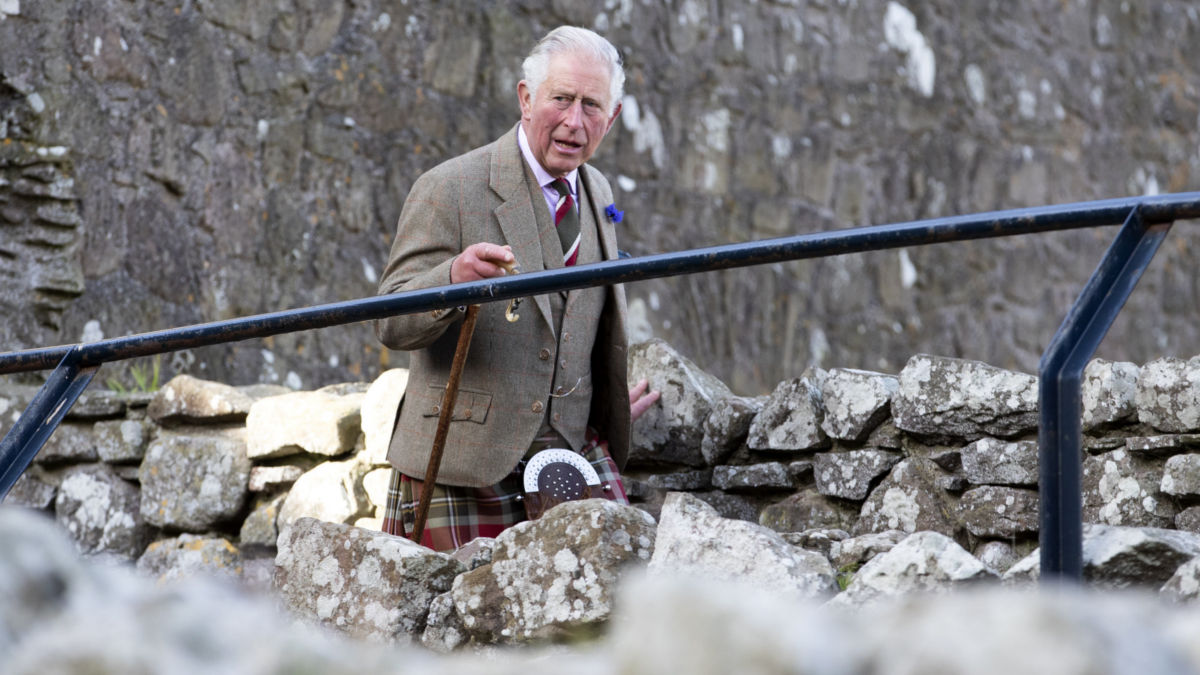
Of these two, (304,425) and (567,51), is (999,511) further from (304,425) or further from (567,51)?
(304,425)

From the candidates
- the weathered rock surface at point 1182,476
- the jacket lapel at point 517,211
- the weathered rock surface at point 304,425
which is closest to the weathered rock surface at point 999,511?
Result: the weathered rock surface at point 1182,476

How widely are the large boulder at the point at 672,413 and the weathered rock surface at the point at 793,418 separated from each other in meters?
0.17

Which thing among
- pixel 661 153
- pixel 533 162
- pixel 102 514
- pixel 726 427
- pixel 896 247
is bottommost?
pixel 102 514

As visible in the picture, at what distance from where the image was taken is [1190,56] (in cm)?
850

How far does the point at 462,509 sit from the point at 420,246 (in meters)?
0.51

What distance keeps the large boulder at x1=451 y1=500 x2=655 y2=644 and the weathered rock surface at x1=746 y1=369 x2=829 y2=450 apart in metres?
0.94

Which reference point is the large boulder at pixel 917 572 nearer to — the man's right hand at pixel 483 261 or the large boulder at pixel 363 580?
the large boulder at pixel 363 580

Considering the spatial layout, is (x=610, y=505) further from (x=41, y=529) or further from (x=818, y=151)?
(x=818, y=151)

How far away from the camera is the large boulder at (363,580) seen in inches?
84.3

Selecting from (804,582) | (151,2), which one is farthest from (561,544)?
(151,2)

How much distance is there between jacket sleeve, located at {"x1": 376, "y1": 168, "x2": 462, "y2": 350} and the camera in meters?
2.66

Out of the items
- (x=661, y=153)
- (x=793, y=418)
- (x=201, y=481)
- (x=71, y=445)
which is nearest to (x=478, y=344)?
(x=793, y=418)

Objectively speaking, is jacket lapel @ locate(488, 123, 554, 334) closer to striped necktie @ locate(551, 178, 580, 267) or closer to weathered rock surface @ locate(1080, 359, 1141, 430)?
striped necktie @ locate(551, 178, 580, 267)

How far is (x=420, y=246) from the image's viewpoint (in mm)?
2789
